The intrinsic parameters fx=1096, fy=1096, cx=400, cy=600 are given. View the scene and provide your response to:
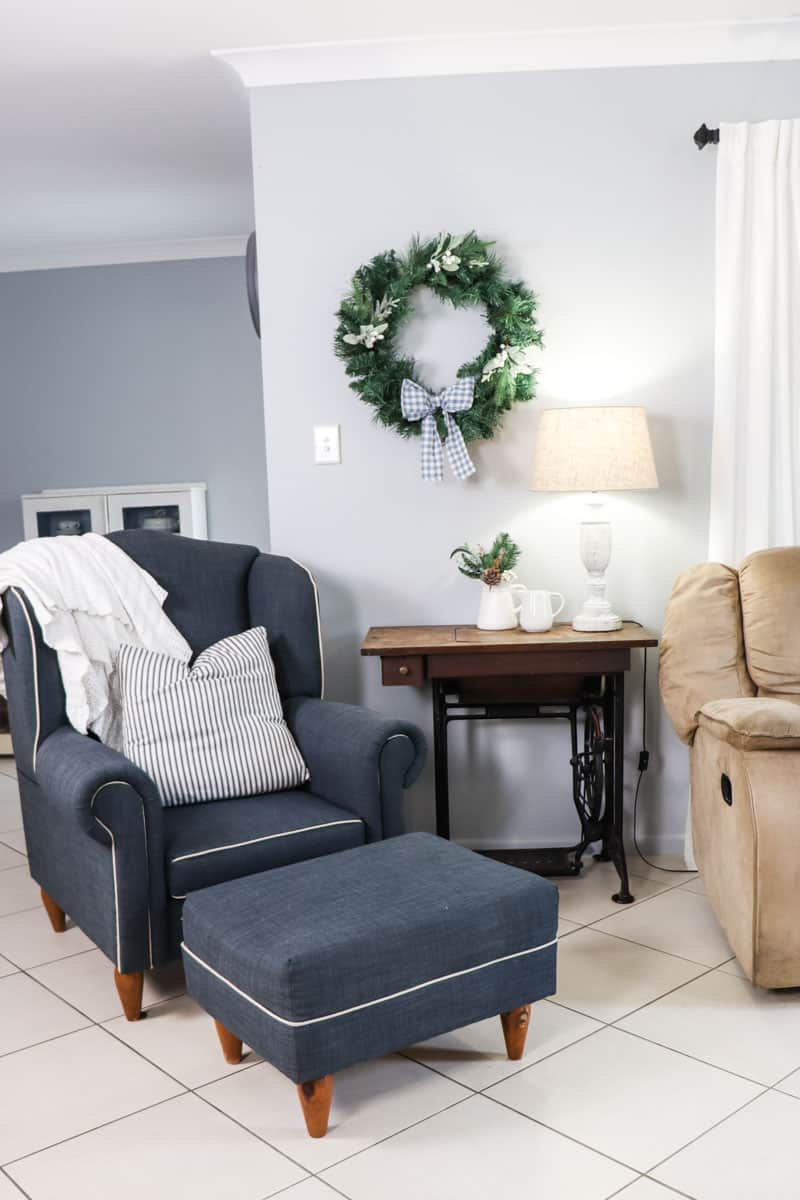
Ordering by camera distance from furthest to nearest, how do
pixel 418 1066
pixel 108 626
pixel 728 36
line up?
pixel 728 36 < pixel 108 626 < pixel 418 1066

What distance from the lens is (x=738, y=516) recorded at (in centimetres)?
319

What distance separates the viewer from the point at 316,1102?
75.2 inches

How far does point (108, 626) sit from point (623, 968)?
4.96 ft

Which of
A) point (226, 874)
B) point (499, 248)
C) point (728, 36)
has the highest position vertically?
point (728, 36)

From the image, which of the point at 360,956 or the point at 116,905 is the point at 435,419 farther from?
the point at 360,956

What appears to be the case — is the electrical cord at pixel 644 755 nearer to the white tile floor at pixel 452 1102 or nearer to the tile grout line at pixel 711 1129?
the white tile floor at pixel 452 1102

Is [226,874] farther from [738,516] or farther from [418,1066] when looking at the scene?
[738,516]

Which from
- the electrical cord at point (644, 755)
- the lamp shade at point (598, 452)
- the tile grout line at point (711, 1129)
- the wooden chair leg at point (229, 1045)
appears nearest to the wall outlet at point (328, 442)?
the lamp shade at point (598, 452)

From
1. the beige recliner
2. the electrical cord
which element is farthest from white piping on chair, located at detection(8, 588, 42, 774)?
the electrical cord

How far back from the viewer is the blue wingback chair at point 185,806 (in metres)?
2.30

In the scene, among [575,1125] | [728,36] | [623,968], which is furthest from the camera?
[728,36]

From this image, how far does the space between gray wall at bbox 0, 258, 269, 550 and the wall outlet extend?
222cm

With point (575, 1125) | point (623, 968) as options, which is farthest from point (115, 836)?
point (623, 968)

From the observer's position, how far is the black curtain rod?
306cm
